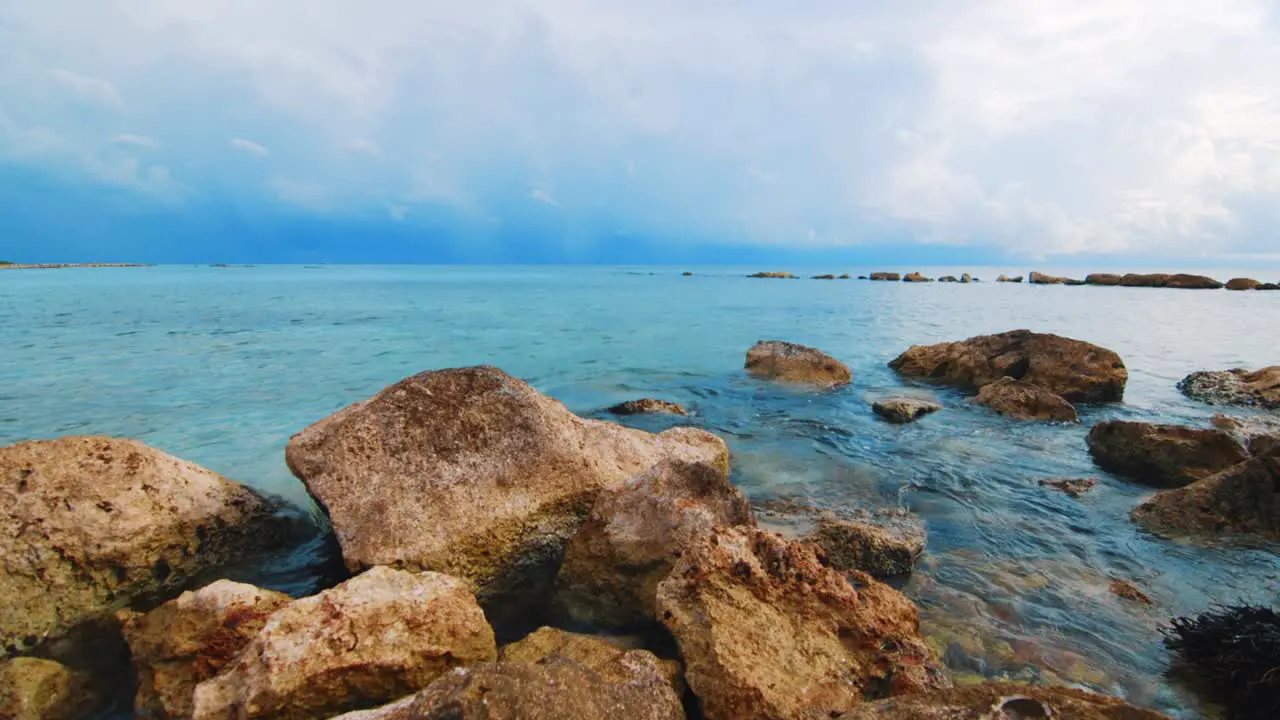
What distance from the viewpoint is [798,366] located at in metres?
16.6

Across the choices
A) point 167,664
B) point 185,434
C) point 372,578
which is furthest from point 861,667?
point 185,434

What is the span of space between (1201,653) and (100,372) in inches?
936

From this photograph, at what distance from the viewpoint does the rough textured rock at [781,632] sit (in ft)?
11.9

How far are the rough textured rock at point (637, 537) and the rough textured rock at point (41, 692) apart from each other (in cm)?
341

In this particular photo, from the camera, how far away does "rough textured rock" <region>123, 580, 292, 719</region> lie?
3.93 meters

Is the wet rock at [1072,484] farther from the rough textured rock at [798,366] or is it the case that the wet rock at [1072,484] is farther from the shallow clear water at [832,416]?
the rough textured rock at [798,366]

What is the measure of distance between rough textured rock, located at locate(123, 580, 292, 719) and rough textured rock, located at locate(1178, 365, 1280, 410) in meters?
19.6

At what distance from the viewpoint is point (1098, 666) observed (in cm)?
473

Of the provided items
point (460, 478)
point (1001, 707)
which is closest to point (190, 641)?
point (460, 478)

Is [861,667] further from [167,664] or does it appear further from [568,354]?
[568,354]

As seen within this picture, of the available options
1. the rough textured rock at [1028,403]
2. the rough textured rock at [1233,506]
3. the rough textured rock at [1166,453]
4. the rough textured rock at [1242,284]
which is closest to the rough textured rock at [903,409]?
the rough textured rock at [1028,403]

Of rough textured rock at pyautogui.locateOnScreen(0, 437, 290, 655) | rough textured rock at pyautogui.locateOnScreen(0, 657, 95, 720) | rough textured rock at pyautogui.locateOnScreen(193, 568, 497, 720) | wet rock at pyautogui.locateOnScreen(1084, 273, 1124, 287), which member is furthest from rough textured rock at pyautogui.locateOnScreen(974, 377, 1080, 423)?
wet rock at pyautogui.locateOnScreen(1084, 273, 1124, 287)

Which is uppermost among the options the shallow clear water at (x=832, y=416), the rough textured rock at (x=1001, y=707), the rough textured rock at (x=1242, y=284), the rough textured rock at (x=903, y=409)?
the rough textured rock at (x=1242, y=284)

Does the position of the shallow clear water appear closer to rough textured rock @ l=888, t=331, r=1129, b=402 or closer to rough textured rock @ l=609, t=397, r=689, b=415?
rough textured rock @ l=609, t=397, r=689, b=415
